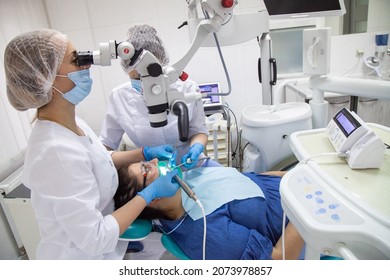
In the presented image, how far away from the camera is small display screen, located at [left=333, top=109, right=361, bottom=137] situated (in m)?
0.88

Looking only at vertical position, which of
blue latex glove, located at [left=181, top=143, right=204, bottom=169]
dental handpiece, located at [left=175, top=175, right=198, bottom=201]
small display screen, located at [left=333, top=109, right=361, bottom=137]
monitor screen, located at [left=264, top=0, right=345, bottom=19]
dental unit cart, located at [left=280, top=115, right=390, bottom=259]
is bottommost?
dental handpiece, located at [left=175, top=175, right=198, bottom=201]

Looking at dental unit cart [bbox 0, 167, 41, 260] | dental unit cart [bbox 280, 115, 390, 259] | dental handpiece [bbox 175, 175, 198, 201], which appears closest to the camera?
dental unit cart [bbox 280, 115, 390, 259]

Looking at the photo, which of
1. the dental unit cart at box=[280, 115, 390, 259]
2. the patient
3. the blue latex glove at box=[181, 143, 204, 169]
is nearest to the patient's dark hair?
the patient

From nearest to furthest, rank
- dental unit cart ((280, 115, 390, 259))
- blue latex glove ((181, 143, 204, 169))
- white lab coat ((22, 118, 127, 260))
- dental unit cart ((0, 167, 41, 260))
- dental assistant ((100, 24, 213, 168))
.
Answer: dental unit cart ((280, 115, 390, 259))
white lab coat ((22, 118, 127, 260))
blue latex glove ((181, 143, 204, 169))
dental assistant ((100, 24, 213, 168))
dental unit cart ((0, 167, 41, 260))

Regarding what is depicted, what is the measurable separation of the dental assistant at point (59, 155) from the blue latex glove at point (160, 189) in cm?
6

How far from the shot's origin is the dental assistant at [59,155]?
798mm

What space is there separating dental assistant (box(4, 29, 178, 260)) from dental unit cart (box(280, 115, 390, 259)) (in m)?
0.56

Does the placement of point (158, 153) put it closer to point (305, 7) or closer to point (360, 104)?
point (305, 7)

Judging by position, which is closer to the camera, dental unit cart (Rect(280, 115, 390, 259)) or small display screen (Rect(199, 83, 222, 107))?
dental unit cart (Rect(280, 115, 390, 259))

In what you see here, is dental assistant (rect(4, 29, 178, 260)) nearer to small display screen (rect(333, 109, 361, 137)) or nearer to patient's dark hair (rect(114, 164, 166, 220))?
patient's dark hair (rect(114, 164, 166, 220))

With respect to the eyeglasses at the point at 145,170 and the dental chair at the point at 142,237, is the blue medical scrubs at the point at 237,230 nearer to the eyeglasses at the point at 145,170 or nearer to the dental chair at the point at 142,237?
the dental chair at the point at 142,237

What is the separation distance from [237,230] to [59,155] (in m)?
0.69
